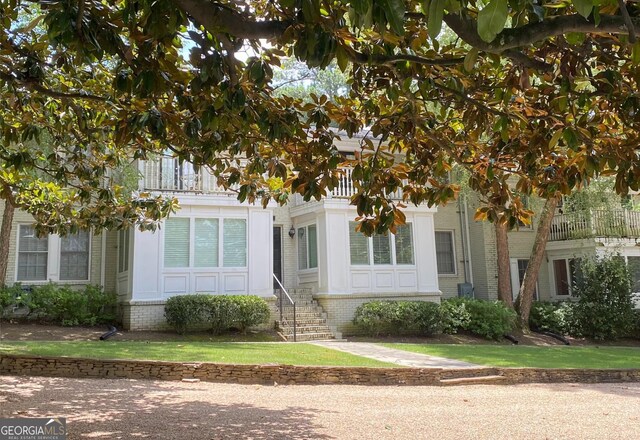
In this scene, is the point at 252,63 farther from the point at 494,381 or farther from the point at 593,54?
the point at 494,381

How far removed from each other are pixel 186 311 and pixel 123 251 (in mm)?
3931

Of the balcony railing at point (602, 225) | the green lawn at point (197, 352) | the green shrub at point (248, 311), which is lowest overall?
the green lawn at point (197, 352)

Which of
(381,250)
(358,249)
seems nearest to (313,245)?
(358,249)

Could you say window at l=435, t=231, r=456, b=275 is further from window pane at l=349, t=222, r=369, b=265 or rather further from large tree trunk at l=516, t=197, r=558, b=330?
window pane at l=349, t=222, r=369, b=265

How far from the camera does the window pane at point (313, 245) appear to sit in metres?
19.9

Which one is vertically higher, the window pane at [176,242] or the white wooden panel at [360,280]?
the window pane at [176,242]

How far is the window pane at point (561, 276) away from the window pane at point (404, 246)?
8.45m

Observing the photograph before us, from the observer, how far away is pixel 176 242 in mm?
17688

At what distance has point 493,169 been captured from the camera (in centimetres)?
663

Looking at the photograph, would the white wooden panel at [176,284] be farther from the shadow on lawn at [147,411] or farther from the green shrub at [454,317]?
the green shrub at [454,317]

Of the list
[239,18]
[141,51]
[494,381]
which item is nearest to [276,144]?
[141,51]

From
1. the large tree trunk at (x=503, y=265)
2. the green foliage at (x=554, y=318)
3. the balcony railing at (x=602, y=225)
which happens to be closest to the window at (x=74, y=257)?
the large tree trunk at (x=503, y=265)

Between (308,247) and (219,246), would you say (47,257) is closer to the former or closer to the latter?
(219,246)

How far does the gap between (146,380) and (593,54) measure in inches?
346
